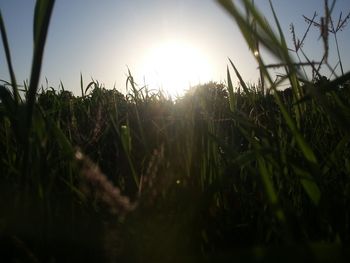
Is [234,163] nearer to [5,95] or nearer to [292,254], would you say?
[292,254]

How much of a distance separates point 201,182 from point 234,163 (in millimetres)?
273

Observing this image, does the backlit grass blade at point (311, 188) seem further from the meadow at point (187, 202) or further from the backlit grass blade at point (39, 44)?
the backlit grass blade at point (39, 44)

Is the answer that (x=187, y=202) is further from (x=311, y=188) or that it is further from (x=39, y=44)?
(x=39, y=44)

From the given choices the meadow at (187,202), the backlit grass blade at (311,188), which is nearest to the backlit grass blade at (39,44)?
the meadow at (187,202)

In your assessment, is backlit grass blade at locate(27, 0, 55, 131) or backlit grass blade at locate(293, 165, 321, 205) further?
backlit grass blade at locate(293, 165, 321, 205)

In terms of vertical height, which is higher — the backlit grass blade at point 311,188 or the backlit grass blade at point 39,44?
the backlit grass blade at point 39,44

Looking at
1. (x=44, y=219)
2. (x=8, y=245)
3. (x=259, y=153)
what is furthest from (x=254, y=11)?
(x=8, y=245)

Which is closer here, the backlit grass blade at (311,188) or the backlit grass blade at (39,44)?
the backlit grass blade at (39,44)

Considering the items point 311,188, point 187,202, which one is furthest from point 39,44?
point 311,188

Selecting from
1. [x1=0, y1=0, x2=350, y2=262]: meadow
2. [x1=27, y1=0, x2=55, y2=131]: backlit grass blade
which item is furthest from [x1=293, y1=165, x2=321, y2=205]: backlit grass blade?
[x1=27, y1=0, x2=55, y2=131]: backlit grass blade

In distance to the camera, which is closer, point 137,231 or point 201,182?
point 137,231

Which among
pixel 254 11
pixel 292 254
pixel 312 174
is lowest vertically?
pixel 292 254

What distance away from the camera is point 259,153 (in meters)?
0.71

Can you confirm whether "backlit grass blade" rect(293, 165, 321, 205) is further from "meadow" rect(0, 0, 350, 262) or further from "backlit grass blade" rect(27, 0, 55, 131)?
"backlit grass blade" rect(27, 0, 55, 131)
